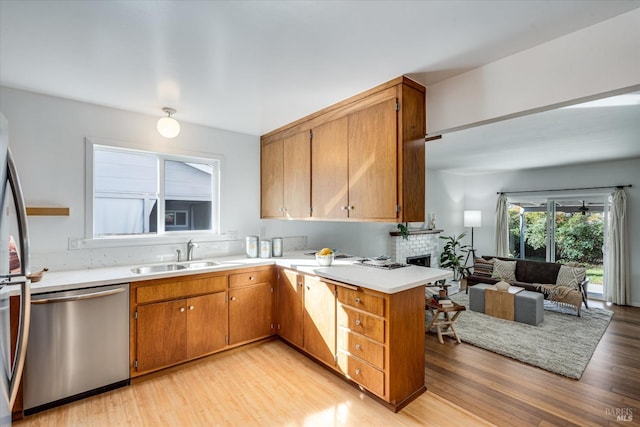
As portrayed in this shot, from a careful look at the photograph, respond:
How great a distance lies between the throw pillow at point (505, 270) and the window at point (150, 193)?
4.80 m

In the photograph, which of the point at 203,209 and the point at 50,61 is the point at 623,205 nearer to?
the point at 203,209

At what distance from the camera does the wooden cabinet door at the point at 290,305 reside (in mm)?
2973

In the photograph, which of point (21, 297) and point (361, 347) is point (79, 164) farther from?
point (361, 347)

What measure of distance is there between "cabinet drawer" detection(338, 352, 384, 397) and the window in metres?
2.10

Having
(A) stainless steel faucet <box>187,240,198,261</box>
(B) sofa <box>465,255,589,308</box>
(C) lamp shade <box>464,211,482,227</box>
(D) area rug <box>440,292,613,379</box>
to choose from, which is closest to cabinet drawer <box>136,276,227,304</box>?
(A) stainless steel faucet <box>187,240,198,261</box>

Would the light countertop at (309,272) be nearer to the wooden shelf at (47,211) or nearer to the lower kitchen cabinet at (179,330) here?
the lower kitchen cabinet at (179,330)

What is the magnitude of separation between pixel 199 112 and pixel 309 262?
75.0 inches

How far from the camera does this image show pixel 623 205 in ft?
16.7

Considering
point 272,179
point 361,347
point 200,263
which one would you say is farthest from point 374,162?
point 200,263

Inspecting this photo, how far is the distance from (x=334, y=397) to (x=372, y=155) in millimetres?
1936

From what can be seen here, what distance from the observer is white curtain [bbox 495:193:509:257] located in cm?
661

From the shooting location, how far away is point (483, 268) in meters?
5.46

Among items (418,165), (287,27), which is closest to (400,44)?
(287,27)

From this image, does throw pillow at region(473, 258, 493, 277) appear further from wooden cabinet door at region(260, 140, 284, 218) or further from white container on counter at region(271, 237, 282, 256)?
wooden cabinet door at region(260, 140, 284, 218)
